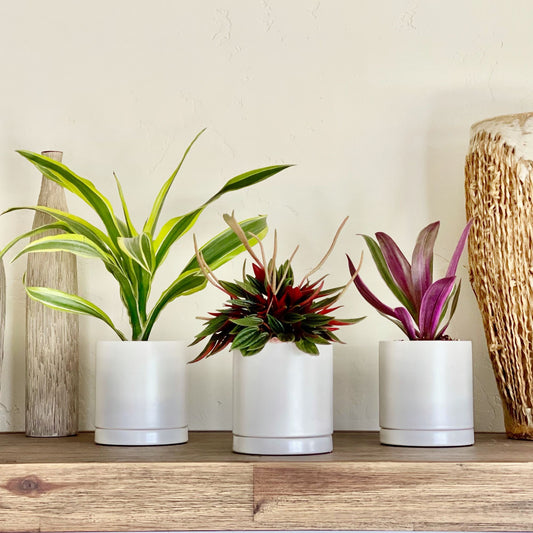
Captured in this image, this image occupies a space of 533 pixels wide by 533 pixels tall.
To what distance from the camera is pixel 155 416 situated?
0.95 metres

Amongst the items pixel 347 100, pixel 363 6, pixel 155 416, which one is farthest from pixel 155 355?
pixel 363 6

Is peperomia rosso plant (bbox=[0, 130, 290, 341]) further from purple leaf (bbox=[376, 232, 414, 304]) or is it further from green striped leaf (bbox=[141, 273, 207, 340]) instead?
purple leaf (bbox=[376, 232, 414, 304])

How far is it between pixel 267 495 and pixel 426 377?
0.89 ft

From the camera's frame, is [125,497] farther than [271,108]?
No

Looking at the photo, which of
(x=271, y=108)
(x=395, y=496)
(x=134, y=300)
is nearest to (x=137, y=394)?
(x=134, y=300)

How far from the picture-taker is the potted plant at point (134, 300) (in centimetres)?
95

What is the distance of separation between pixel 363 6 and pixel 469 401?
0.68 metres

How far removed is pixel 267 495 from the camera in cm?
78

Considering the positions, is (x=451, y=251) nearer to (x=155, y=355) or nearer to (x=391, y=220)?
(x=391, y=220)

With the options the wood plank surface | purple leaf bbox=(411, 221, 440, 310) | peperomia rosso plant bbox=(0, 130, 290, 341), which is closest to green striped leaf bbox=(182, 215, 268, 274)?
peperomia rosso plant bbox=(0, 130, 290, 341)

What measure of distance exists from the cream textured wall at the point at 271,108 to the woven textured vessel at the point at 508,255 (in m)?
0.13

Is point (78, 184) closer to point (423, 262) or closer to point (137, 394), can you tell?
point (137, 394)

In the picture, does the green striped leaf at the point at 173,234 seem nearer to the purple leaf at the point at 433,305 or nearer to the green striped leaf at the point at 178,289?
the green striped leaf at the point at 178,289

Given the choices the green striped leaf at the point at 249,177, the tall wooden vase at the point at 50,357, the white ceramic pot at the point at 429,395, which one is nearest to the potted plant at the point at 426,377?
the white ceramic pot at the point at 429,395
